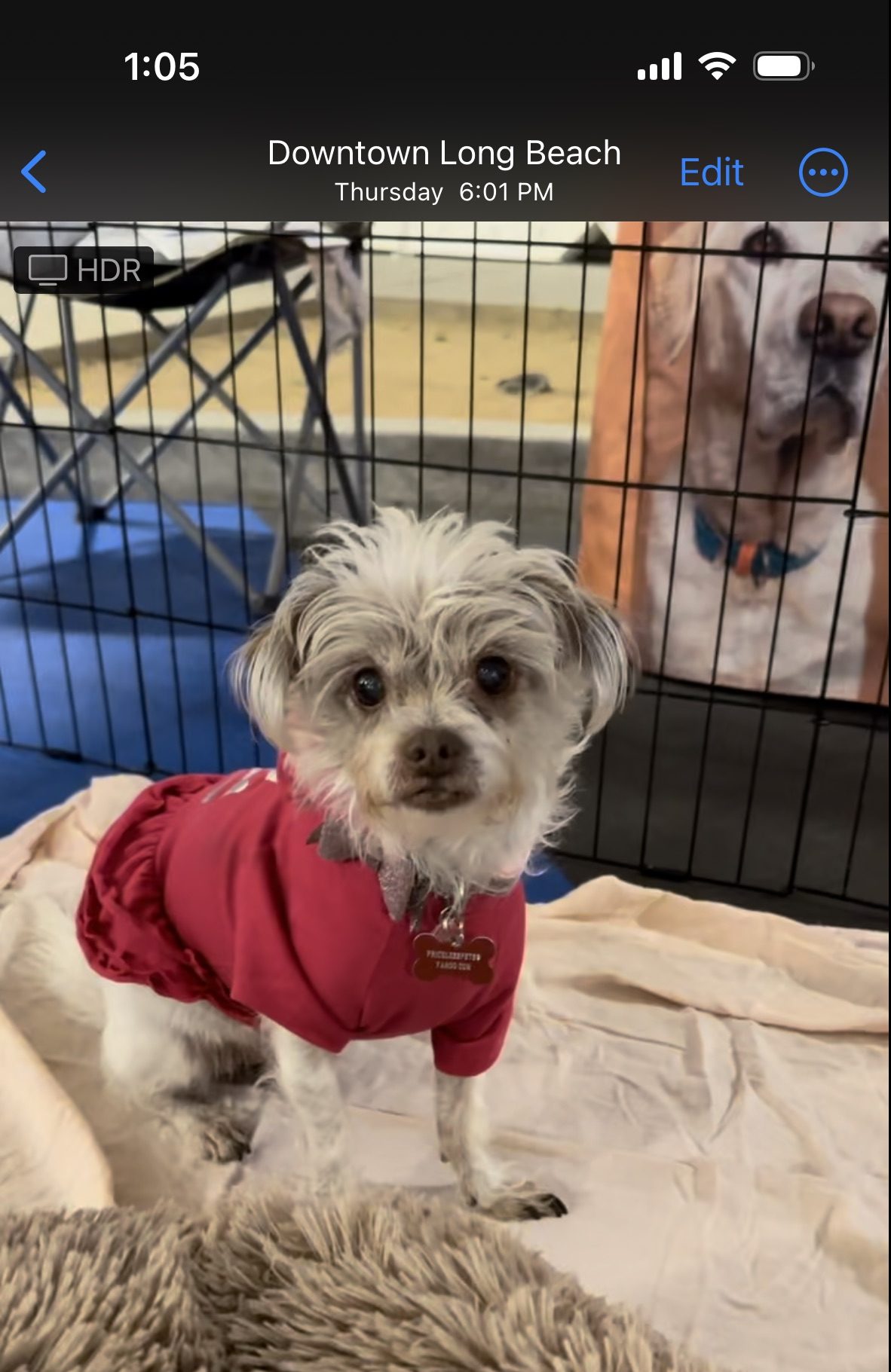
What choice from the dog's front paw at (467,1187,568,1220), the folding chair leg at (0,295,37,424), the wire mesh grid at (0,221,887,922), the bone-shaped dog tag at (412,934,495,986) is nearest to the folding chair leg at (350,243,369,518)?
the wire mesh grid at (0,221,887,922)

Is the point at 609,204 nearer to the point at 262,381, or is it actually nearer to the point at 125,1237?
the point at 262,381

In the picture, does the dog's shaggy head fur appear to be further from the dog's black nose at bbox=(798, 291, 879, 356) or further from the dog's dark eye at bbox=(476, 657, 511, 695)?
the dog's black nose at bbox=(798, 291, 879, 356)

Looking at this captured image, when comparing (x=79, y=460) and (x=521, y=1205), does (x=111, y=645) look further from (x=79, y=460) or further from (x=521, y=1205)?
(x=521, y=1205)

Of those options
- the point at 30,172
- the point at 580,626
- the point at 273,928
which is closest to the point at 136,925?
the point at 273,928

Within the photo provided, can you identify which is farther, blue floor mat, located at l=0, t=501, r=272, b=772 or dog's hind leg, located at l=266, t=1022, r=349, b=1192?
dog's hind leg, located at l=266, t=1022, r=349, b=1192

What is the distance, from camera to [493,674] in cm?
80

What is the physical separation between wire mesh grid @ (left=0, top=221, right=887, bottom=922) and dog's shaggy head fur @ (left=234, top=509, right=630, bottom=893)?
6cm

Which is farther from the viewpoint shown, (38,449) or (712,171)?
(38,449)

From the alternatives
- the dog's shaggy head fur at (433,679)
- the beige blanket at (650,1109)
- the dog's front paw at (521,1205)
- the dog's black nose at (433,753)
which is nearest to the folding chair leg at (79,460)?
the dog's shaggy head fur at (433,679)

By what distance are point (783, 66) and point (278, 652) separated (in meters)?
0.50

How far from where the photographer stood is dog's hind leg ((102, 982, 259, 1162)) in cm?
99

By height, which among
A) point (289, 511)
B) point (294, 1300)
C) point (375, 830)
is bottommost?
point (294, 1300)

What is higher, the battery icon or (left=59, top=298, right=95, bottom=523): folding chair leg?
the battery icon

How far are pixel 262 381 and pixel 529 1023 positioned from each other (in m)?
0.73
